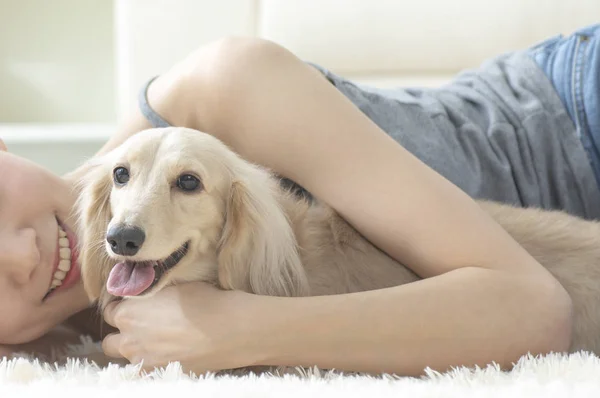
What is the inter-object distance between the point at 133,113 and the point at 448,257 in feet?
2.12

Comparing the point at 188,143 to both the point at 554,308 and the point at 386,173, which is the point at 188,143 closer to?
the point at 386,173

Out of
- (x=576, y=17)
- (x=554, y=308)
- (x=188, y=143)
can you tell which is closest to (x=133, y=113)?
(x=188, y=143)

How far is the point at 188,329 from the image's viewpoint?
0.97 meters

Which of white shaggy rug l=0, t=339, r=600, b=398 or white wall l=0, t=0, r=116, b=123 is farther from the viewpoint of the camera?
white wall l=0, t=0, r=116, b=123

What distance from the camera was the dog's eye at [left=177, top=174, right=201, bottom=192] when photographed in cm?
100

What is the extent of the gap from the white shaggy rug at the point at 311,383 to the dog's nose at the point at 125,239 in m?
0.16

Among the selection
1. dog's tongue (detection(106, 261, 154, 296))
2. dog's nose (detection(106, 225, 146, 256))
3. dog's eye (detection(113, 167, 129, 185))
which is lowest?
dog's tongue (detection(106, 261, 154, 296))

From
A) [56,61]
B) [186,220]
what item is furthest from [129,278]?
[56,61]

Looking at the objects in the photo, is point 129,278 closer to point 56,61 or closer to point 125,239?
point 125,239

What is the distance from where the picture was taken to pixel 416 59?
200cm

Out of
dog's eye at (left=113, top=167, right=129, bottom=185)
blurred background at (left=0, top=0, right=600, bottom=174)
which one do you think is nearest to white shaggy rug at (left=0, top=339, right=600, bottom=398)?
dog's eye at (left=113, top=167, right=129, bottom=185)

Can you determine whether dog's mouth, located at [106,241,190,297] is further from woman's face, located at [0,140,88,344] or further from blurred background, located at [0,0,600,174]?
blurred background, located at [0,0,600,174]

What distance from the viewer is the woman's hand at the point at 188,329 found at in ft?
3.14

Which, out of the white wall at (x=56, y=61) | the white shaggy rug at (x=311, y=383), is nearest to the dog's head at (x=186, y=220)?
the white shaggy rug at (x=311, y=383)
